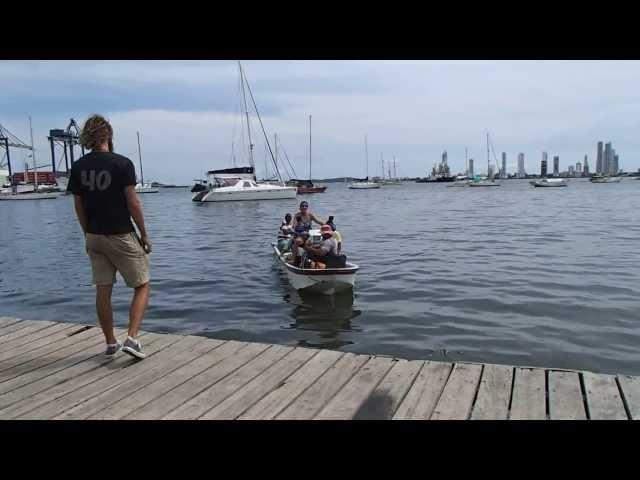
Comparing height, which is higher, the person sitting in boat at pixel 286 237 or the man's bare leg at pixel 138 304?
the man's bare leg at pixel 138 304

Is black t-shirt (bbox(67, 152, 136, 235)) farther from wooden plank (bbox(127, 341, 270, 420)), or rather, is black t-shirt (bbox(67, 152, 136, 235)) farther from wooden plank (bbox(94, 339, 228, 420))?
wooden plank (bbox(127, 341, 270, 420))

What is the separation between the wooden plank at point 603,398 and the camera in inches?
139

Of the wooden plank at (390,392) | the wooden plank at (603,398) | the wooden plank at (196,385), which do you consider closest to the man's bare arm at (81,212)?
the wooden plank at (196,385)

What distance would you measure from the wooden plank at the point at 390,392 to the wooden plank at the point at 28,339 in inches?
150

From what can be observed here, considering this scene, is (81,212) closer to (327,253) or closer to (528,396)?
(528,396)

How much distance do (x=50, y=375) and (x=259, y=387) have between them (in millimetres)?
1963

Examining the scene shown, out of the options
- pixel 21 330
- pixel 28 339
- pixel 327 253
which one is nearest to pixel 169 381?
pixel 28 339

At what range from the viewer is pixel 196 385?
4078 mm

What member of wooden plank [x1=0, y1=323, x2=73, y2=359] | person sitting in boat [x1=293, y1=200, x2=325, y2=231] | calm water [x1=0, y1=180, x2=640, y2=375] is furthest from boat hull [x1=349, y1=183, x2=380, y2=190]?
wooden plank [x1=0, y1=323, x2=73, y2=359]

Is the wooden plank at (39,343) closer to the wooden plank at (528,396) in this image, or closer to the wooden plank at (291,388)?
the wooden plank at (291,388)
